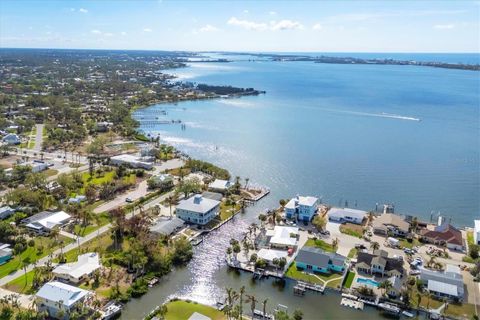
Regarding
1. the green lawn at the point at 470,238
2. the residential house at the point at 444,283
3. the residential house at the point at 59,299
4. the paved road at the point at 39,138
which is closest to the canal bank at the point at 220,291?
the residential house at the point at 59,299

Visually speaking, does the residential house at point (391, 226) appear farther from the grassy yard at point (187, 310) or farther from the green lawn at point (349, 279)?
the grassy yard at point (187, 310)

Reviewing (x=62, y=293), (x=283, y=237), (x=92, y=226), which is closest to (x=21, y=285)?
(x=62, y=293)

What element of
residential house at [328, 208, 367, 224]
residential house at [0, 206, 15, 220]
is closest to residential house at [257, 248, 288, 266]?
residential house at [328, 208, 367, 224]

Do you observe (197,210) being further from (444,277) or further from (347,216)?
(444,277)

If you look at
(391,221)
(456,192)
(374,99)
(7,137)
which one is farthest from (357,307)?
(374,99)

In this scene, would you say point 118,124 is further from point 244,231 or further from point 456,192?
point 456,192

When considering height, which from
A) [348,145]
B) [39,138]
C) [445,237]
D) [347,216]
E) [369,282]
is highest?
[39,138]

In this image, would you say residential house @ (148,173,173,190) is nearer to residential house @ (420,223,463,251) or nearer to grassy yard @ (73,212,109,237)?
grassy yard @ (73,212,109,237)
